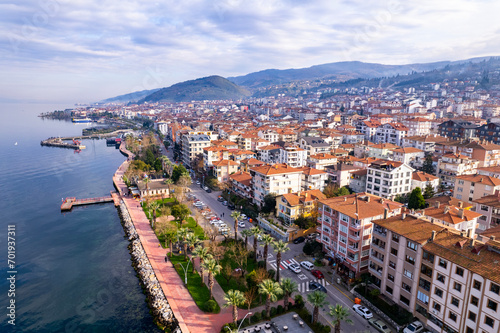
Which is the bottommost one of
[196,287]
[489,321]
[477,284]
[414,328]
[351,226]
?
[196,287]

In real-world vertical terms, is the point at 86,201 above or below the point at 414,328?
below

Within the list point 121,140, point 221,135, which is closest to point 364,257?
point 221,135

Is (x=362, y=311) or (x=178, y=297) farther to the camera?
(x=178, y=297)

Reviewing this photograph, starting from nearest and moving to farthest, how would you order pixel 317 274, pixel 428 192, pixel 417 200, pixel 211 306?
1. pixel 211 306
2. pixel 317 274
3. pixel 417 200
4. pixel 428 192

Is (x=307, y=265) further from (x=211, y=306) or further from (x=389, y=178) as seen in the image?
(x=389, y=178)

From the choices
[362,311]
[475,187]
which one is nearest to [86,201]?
[362,311]

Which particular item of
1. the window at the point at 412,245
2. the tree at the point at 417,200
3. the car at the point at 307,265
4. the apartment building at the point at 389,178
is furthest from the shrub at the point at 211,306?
the apartment building at the point at 389,178

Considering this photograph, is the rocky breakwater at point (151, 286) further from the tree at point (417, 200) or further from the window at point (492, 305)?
the tree at point (417, 200)
